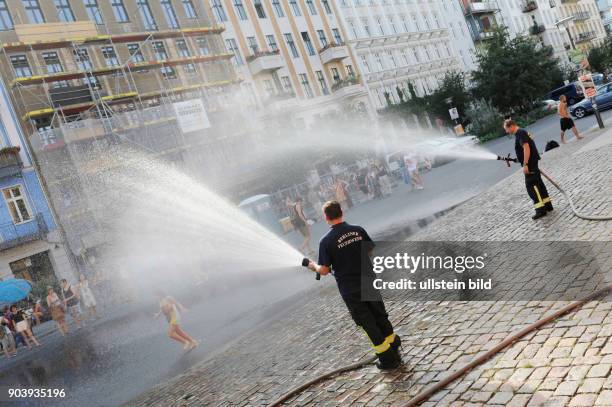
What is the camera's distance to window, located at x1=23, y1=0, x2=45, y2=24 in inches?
1214

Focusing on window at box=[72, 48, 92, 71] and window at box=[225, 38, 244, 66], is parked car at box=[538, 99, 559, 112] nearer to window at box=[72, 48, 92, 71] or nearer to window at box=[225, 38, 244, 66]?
window at box=[225, 38, 244, 66]

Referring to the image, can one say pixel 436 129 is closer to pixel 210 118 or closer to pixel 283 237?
pixel 210 118

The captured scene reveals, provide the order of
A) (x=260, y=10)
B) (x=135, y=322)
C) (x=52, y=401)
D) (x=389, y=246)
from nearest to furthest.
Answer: (x=52, y=401), (x=389, y=246), (x=135, y=322), (x=260, y=10)

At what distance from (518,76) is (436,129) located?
29.0 ft

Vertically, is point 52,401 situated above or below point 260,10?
below

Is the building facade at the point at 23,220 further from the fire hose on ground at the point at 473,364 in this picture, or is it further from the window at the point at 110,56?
the fire hose on ground at the point at 473,364

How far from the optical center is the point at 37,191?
28.8 meters

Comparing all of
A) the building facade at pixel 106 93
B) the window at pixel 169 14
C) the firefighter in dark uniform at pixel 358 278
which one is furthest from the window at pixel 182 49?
the firefighter in dark uniform at pixel 358 278

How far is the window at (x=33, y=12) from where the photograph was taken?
30.8 meters

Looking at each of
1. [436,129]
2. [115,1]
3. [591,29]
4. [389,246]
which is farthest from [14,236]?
[591,29]

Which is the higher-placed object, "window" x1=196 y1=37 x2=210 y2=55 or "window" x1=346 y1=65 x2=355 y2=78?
"window" x1=196 y1=37 x2=210 y2=55

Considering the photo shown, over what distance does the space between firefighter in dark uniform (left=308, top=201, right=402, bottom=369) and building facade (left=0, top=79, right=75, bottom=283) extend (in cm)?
2537

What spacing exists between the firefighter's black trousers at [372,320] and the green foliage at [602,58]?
71843 mm

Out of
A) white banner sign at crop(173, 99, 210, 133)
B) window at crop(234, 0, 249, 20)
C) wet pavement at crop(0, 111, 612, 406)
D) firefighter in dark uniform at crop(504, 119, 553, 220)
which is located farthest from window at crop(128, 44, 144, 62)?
firefighter in dark uniform at crop(504, 119, 553, 220)
